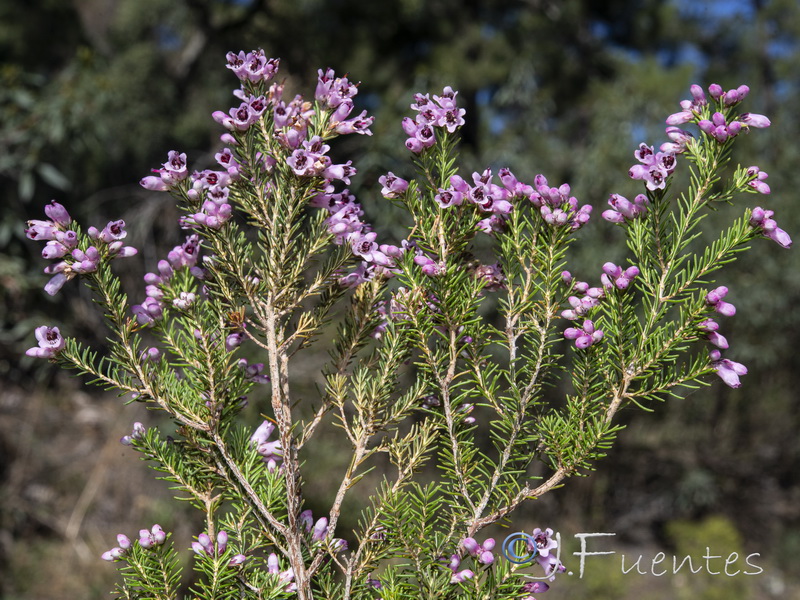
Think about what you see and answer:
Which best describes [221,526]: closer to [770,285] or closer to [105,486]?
[105,486]

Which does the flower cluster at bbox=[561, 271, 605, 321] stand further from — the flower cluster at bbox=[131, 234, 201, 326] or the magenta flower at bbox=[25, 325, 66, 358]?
the magenta flower at bbox=[25, 325, 66, 358]

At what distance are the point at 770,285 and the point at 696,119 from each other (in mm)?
6609

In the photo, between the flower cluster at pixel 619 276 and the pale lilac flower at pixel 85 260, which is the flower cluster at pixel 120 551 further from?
the flower cluster at pixel 619 276

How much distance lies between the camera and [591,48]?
8.95 m

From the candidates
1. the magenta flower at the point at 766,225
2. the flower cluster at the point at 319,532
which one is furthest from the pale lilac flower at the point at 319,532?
the magenta flower at the point at 766,225

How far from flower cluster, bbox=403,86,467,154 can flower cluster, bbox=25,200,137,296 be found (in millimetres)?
500

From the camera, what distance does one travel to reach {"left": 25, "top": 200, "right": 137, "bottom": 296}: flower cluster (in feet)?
3.93

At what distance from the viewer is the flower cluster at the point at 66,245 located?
1.20 metres

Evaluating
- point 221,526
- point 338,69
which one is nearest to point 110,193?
point 338,69

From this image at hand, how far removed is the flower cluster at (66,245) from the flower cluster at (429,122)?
1.64 ft

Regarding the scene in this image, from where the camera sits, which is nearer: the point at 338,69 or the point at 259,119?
the point at 259,119

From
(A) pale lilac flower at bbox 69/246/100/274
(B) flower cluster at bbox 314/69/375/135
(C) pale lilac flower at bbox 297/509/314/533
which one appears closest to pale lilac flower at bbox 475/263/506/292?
(B) flower cluster at bbox 314/69/375/135

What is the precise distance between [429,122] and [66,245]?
2.09 ft

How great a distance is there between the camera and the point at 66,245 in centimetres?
121
